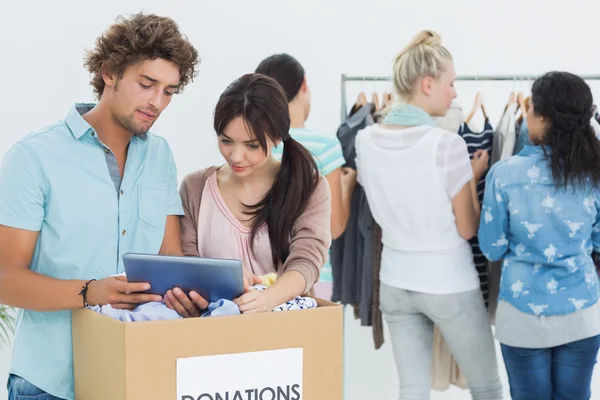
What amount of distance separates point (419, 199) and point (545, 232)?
49cm

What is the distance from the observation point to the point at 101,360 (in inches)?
60.8

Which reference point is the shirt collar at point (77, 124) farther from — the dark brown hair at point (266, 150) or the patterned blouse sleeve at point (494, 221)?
the patterned blouse sleeve at point (494, 221)

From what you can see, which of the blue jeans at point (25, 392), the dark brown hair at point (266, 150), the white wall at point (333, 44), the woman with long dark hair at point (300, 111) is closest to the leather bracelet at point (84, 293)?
the blue jeans at point (25, 392)

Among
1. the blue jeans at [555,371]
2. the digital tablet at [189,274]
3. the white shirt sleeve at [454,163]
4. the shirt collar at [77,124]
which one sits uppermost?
the shirt collar at [77,124]

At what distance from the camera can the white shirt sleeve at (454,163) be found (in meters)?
3.24

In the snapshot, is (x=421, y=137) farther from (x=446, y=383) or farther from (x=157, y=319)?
(x=157, y=319)

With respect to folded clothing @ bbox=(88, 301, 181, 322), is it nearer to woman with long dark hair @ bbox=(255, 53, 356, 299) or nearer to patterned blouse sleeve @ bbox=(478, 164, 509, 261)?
woman with long dark hair @ bbox=(255, 53, 356, 299)

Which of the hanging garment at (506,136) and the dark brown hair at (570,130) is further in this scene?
the hanging garment at (506,136)

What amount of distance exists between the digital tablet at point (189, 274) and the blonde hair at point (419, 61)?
6.33 feet

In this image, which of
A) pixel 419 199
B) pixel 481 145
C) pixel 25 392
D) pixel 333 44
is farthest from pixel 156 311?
pixel 333 44

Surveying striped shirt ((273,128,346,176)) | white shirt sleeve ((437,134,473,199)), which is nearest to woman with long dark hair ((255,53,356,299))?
striped shirt ((273,128,346,176))

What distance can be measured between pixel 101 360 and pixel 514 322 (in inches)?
78.5

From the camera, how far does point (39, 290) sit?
165 centimetres

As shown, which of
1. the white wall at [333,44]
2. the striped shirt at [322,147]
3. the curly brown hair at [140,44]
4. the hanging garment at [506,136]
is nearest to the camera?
the curly brown hair at [140,44]
